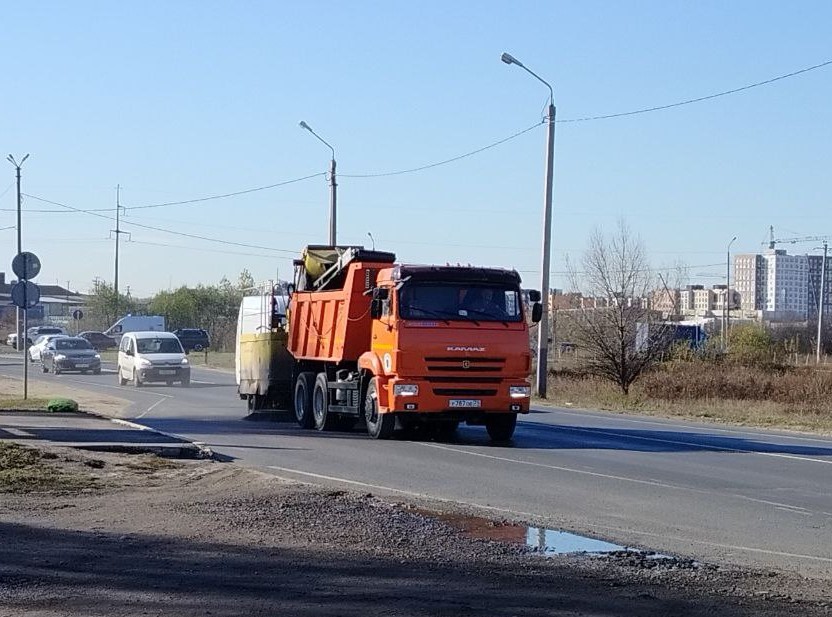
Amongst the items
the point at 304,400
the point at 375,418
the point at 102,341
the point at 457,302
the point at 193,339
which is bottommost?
the point at 375,418

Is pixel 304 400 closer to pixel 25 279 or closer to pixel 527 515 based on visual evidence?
pixel 25 279

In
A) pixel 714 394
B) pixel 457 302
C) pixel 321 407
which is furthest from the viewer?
pixel 714 394

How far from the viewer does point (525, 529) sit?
10828 millimetres

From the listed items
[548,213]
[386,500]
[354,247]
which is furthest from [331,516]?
[548,213]

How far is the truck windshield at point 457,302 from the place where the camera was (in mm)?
19609

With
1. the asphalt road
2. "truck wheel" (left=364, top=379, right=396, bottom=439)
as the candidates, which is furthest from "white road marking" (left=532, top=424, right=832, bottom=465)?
"truck wheel" (left=364, top=379, right=396, bottom=439)

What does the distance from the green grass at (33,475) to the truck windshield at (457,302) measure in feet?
21.5

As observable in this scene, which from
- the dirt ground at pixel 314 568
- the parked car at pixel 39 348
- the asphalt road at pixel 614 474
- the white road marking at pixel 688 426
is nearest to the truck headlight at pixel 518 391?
the asphalt road at pixel 614 474

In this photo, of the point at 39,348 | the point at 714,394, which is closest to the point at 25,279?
the point at 714,394

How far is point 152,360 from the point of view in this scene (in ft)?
136

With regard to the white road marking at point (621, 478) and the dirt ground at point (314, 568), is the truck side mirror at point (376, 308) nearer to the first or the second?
the white road marking at point (621, 478)

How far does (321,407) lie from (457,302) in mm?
4325

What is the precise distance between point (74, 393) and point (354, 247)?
15.6 metres

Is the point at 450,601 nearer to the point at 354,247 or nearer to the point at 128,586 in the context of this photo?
the point at 128,586
